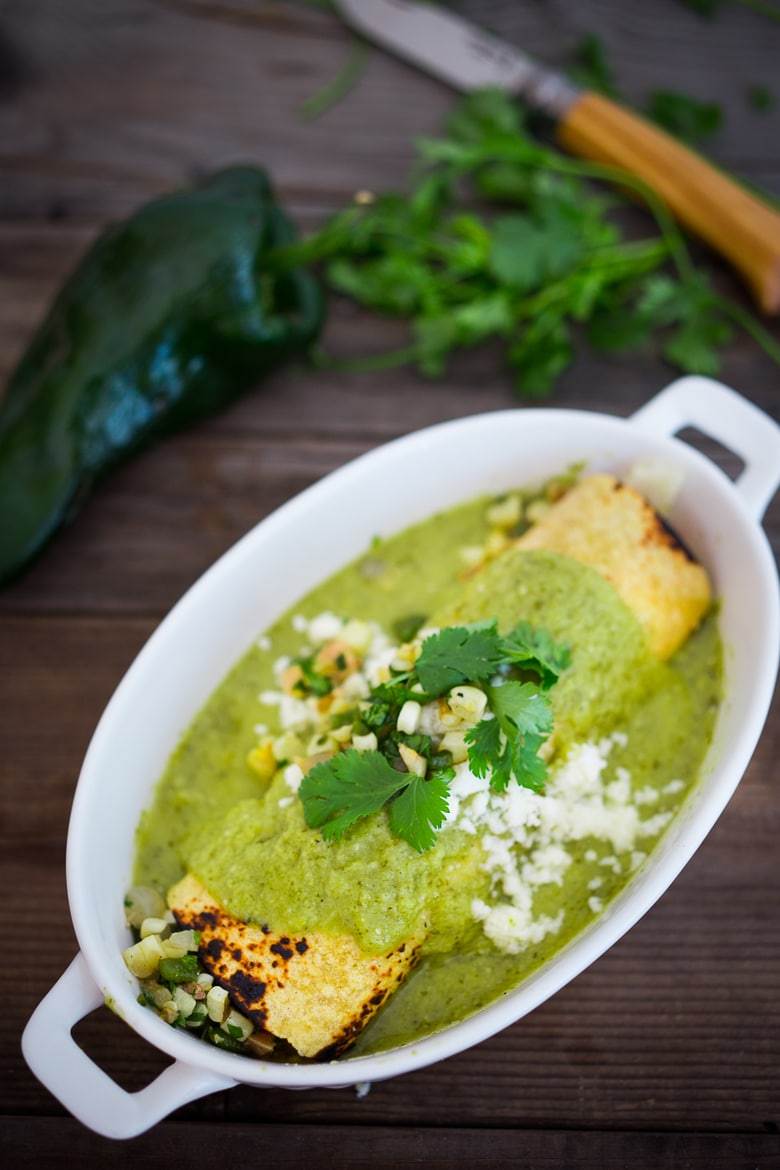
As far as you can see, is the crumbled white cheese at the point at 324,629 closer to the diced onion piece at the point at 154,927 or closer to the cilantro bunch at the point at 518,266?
the diced onion piece at the point at 154,927

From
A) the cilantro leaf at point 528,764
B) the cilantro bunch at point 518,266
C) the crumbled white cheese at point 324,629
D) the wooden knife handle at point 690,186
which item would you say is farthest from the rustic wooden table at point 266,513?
the cilantro leaf at point 528,764

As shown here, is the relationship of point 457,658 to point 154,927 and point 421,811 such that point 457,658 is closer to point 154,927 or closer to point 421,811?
point 421,811

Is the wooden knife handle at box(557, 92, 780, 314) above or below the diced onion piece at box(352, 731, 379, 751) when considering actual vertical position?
above

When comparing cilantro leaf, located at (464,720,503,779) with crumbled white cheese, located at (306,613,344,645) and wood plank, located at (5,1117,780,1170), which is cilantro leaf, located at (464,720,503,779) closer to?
crumbled white cheese, located at (306,613,344,645)

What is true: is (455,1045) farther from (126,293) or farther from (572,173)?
(572,173)

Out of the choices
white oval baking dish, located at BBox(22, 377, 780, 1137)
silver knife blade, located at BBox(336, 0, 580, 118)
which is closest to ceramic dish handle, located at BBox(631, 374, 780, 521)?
white oval baking dish, located at BBox(22, 377, 780, 1137)

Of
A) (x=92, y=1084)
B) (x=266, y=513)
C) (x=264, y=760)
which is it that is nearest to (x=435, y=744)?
(x=264, y=760)
